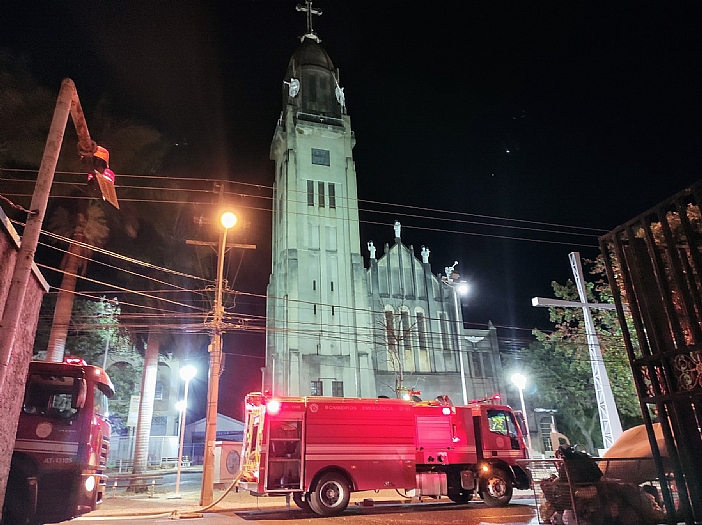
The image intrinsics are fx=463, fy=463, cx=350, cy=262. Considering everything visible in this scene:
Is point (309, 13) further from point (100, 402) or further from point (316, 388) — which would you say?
point (100, 402)

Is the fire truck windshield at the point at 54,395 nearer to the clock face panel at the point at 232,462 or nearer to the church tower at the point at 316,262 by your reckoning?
the clock face panel at the point at 232,462

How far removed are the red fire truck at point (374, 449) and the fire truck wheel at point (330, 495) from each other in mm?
26

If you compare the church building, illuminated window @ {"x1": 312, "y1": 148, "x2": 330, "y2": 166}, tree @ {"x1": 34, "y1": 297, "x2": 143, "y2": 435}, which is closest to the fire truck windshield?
tree @ {"x1": 34, "y1": 297, "x2": 143, "y2": 435}

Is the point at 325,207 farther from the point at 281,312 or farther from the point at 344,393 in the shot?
the point at 344,393

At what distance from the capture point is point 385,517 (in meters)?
12.3

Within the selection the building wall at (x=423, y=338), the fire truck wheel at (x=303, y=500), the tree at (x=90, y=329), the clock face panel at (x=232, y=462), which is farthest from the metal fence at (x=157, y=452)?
the fire truck wheel at (x=303, y=500)

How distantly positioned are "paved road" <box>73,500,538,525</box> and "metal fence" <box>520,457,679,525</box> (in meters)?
2.70

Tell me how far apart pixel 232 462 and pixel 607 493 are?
1631 centimetres

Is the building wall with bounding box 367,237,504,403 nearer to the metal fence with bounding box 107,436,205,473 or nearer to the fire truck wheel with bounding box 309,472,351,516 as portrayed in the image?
the metal fence with bounding box 107,436,205,473

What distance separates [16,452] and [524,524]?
35.9 ft

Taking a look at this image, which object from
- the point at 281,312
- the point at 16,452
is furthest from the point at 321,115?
the point at 16,452

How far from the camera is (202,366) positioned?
6156 cm

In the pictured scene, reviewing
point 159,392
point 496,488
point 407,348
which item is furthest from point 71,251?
point 159,392

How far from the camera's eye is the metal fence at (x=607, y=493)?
8.04 meters
